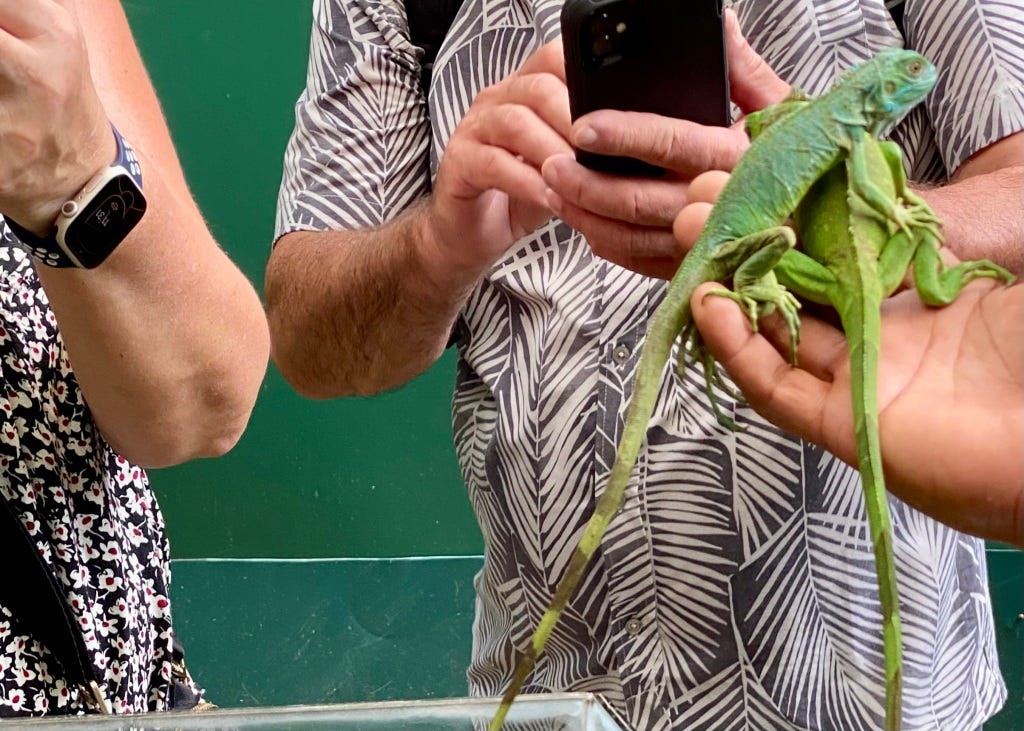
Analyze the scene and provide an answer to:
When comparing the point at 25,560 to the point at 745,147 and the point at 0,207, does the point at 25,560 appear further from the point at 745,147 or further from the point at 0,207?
the point at 745,147

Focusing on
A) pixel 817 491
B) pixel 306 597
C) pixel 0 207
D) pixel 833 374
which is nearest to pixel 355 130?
pixel 0 207

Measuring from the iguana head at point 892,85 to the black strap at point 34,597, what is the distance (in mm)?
700

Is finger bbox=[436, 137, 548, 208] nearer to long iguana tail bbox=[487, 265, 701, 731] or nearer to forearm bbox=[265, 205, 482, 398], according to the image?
forearm bbox=[265, 205, 482, 398]

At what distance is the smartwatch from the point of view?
85 centimetres


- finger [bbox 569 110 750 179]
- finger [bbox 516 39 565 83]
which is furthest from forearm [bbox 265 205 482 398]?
finger [bbox 569 110 750 179]

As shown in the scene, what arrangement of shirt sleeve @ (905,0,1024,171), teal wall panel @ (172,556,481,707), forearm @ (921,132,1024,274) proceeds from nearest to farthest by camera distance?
forearm @ (921,132,1024,274)
shirt sleeve @ (905,0,1024,171)
teal wall panel @ (172,556,481,707)

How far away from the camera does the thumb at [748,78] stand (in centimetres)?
86

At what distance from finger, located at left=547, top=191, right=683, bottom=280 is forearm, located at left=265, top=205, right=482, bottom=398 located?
0.27 m

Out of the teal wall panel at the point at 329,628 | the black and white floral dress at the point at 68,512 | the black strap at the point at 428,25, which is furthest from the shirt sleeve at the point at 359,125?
the teal wall panel at the point at 329,628

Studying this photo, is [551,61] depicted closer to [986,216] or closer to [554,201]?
[554,201]

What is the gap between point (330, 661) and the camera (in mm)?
2561

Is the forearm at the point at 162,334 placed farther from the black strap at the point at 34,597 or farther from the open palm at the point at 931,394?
the open palm at the point at 931,394

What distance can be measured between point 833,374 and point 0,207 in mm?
602

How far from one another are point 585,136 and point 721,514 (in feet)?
1.34
